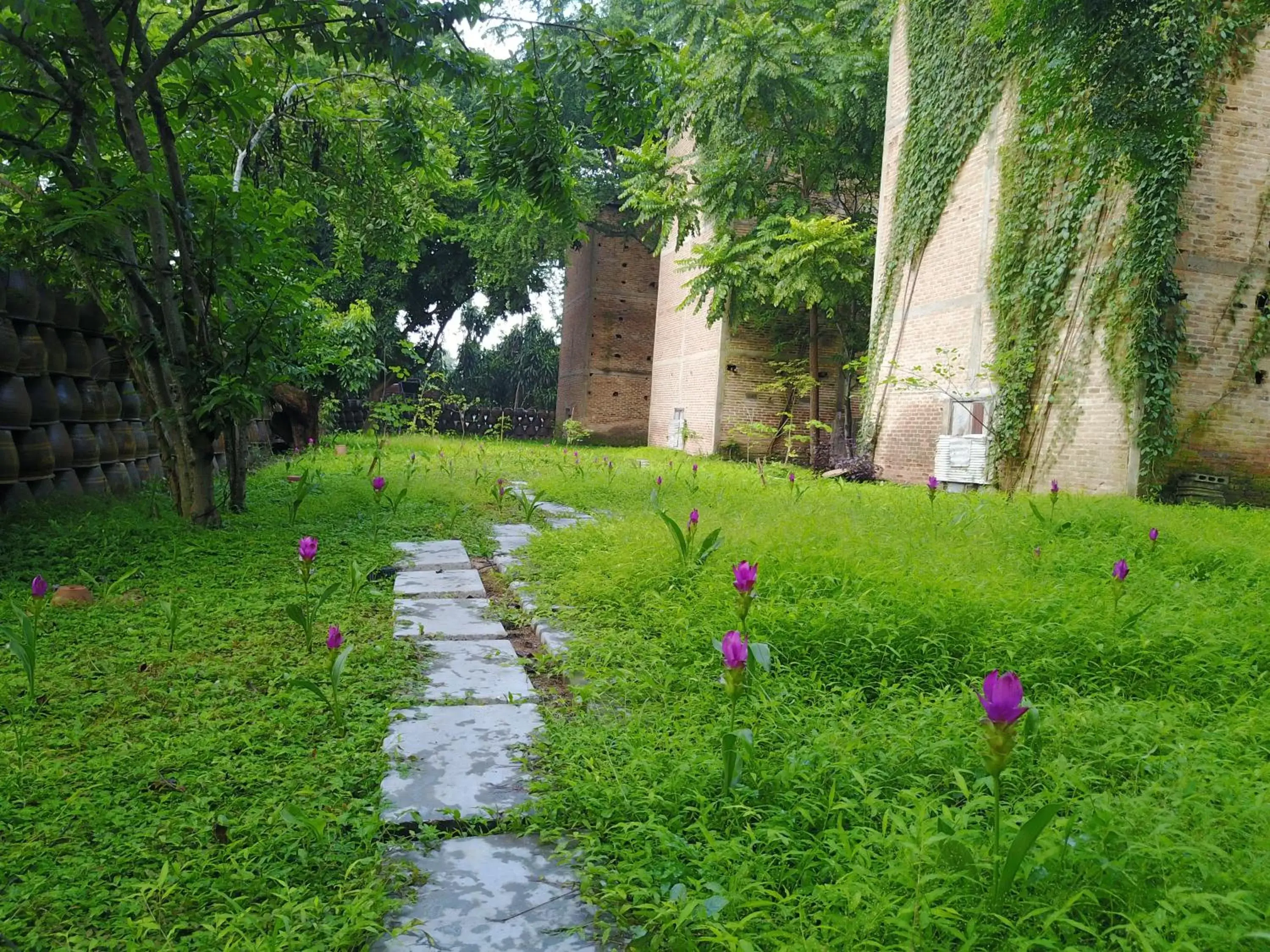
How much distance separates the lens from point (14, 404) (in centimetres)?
450

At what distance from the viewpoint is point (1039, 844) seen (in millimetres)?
1567

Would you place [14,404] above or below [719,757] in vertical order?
above

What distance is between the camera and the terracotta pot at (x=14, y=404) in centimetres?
445

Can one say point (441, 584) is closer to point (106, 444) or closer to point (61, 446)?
point (61, 446)

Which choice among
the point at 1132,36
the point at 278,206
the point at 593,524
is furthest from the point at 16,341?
the point at 1132,36

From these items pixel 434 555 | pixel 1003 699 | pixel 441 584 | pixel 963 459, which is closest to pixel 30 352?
pixel 434 555

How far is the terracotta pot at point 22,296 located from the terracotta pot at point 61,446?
0.68 meters

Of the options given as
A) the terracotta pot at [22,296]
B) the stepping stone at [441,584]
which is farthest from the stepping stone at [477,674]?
the terracotta pot at [22,296]

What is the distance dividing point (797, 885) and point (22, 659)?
2.29 meters

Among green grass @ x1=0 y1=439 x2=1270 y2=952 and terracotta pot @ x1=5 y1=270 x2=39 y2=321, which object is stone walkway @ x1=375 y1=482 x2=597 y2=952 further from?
terracotta pot @ x1=5 y1=270 x2=39 y2=321

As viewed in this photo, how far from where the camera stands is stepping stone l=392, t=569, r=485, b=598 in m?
3.93

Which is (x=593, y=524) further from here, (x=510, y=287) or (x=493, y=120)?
(x=510, y=287)

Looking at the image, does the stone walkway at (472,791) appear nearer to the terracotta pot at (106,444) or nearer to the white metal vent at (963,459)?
the terracotta pot at (106,444)

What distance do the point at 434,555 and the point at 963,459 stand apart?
7.69 m
